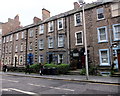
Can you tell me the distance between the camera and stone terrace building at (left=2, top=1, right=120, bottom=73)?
606 inches

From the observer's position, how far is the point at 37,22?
2603 cm

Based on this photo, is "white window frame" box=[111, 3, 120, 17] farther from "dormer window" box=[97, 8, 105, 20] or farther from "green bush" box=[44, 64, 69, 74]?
"green bush" box=[44, 64, 69, 74]

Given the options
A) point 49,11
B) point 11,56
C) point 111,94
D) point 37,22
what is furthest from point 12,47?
point 111,94

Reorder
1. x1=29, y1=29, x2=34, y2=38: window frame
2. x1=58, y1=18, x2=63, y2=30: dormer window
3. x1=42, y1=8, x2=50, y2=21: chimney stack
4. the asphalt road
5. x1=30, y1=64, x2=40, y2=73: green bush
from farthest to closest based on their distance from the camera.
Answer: x1=42, y1=8, x2=50, y2=21: chimney stack, x1=29, y1=29, x2=34, y2=38: window frame, x1=58, y1=18, x2=63, y2=30: dormer window, x1=30, y1=64, x2=40, y2=73: green bush, the asphalt road

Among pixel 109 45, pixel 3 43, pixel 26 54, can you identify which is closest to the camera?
pixel 109 45

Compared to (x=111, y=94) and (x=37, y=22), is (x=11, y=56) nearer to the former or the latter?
(x=37, y=22)

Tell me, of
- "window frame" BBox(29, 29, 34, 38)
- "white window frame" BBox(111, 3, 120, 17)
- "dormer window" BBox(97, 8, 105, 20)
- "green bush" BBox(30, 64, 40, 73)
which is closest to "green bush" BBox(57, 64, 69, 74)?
"green bush" BBox(30, 64, 40, 73)

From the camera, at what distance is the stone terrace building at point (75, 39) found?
1540 centimetres

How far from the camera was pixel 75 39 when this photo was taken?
18875 millimetres

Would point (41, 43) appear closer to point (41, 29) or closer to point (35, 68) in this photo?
point (41, 29)

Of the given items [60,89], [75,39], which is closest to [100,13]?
[75,39]

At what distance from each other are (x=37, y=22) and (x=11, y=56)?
11.7 m

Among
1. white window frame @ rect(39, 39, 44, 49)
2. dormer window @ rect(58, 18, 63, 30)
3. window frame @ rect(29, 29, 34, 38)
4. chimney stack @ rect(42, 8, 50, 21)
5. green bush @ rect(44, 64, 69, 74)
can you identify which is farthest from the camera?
chimney stack @ rect(42, 8, 50, 21)

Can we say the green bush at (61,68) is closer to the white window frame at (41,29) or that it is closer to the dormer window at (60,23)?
the dormer window at (60,23)
